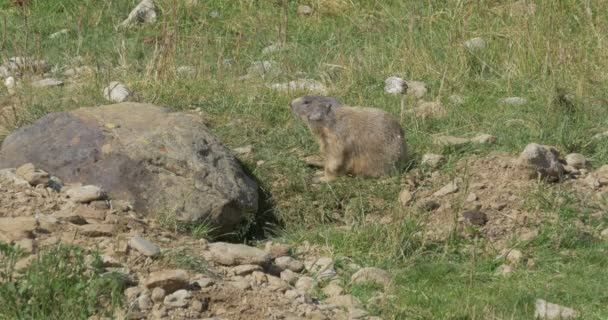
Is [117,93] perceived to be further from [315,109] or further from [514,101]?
[514,101]

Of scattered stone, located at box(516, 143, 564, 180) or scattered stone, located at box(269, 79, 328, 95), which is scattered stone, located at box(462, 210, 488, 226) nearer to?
scattered stone, located at box(516, 143, 564, 180)

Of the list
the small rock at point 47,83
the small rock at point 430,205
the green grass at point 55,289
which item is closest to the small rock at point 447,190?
the small rock at point 430,205

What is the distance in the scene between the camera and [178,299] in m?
4.59

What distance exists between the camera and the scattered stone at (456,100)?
7734 mm

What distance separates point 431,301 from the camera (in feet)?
16.4

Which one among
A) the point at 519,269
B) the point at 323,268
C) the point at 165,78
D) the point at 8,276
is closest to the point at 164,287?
the point at 8,276

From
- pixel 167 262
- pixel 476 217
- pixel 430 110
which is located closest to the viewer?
pixel 167 262

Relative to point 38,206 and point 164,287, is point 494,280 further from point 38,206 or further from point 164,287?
point 38,206

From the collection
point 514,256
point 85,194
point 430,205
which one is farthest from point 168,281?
point 430,205

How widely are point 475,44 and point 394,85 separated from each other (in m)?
0.90

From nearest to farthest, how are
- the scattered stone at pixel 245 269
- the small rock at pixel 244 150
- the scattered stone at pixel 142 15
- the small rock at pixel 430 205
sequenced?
the scattered stone at pixel 245 269, the small rock at pixel 430 205, the small rock at pixel 244 150, the scattered stone at pixel 142 15

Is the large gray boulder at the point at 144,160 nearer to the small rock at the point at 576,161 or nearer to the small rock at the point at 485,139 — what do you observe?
the small rock at the point at 485,139

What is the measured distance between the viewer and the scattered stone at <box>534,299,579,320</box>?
4.75 meters

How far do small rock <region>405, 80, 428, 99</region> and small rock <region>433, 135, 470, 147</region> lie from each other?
92 centimetres
